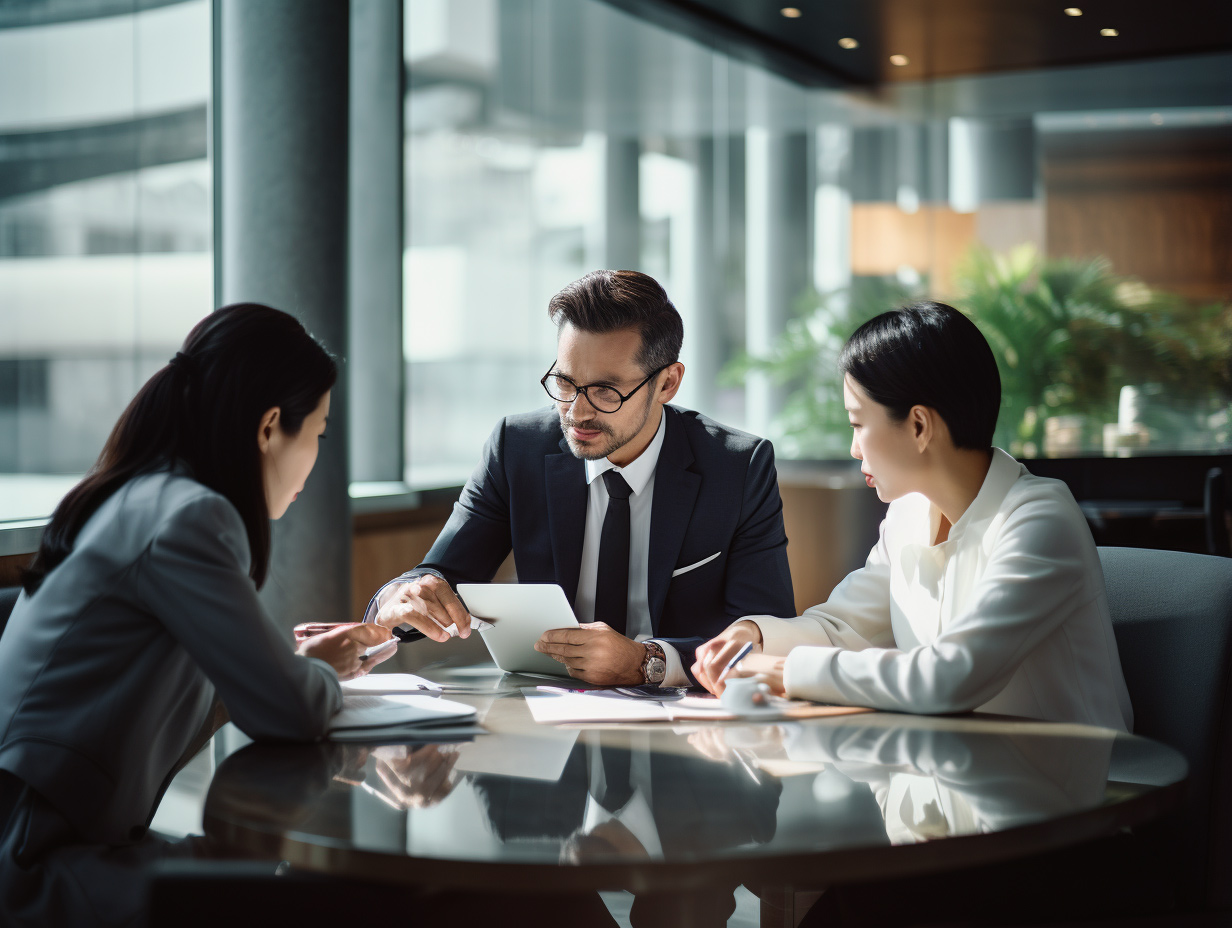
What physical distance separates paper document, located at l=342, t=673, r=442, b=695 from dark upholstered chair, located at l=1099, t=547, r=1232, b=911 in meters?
1.11

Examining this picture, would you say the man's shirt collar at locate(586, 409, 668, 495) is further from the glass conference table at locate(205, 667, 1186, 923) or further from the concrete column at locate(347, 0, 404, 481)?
the concrete column at locate(347, 0, 404, 481)

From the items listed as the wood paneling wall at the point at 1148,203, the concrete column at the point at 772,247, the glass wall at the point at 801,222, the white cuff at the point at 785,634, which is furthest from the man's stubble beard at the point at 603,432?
the wood paneling wall at the point at 1148,203

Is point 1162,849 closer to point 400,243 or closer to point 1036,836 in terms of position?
point 1036,836

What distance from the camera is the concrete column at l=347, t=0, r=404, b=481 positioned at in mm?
4453

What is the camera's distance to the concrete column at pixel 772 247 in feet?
22.9

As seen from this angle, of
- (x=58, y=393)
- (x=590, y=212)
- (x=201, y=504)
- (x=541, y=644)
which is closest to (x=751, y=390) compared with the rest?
(x=590, y=212)

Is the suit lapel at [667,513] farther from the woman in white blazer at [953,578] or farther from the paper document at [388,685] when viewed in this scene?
the paper document at [388,685]

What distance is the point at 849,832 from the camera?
108 cm

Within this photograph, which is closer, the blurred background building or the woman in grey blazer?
the woman in grey blazer

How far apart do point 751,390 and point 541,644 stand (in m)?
5.30

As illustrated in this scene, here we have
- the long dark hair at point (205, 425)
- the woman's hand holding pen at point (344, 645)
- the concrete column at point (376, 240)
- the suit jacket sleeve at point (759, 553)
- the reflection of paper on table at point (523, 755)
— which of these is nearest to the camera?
the reflection of paper on table at point (523, 755)

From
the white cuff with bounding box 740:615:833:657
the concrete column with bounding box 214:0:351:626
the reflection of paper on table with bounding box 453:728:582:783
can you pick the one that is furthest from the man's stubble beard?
the concrete column with bounding box 214:0:351:626

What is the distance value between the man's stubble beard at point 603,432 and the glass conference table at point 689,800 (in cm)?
79

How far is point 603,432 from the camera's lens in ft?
7.37
